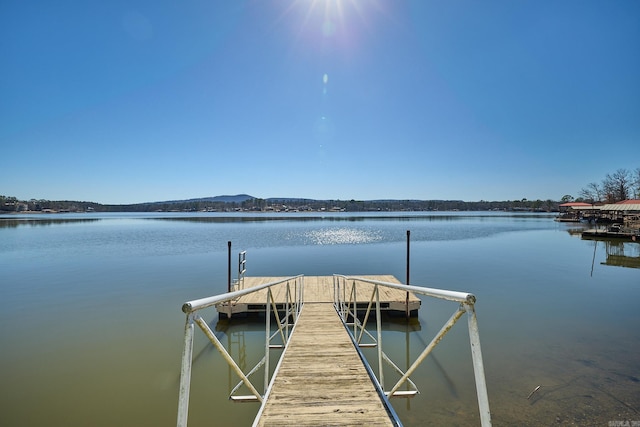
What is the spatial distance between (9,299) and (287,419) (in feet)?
55.2

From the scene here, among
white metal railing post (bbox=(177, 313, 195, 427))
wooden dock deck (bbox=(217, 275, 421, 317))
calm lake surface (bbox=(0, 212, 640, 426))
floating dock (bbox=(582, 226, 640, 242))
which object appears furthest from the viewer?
floating dock (bbox=(582, 226, 640, 242))

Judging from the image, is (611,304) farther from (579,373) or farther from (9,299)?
(9,299)

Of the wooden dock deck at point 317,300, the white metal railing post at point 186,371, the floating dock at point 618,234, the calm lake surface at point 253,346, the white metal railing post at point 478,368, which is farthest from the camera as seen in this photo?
the floating dock at point 618,234

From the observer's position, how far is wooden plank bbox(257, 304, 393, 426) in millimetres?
Result: 2768

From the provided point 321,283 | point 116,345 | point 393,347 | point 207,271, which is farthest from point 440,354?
point 207,271

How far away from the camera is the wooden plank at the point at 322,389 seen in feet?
9.08

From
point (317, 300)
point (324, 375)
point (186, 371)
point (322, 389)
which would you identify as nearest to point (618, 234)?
point (317, 300)

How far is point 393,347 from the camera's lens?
8938mm

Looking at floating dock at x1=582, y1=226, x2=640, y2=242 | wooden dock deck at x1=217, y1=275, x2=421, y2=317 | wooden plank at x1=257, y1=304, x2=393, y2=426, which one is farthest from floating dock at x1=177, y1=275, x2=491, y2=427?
floating dock at x1=582, y1=226, x2=640, y2=242

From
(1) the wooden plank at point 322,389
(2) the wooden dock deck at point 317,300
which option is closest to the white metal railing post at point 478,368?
(1) the wooden plank at point 322,389

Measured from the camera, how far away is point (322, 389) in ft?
11.0

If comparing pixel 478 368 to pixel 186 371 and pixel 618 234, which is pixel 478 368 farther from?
pixel 618 234

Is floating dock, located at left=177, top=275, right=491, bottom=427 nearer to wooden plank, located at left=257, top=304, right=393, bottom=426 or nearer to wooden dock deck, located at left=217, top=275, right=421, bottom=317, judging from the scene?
wooden plank, located at left=257, top=304, right=393, bottom=426

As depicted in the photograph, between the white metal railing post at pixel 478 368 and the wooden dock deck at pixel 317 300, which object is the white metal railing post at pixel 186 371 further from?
the wooden dock deck at pixel 317 300
